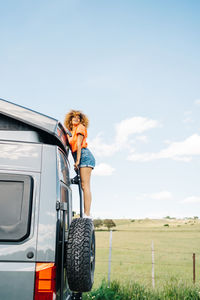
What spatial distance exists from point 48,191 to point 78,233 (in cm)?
54

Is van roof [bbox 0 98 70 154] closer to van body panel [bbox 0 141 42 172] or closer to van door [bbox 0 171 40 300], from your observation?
van body panel [bbox 0 141 42 172]

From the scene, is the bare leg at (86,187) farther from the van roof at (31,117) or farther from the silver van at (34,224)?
the silver van at (34,224)

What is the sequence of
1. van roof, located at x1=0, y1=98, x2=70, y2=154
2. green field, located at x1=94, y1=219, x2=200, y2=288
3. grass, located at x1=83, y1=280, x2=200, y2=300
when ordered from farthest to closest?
green field, located at x1=94, y1=219, x2=200, y2=288, grass, located at x1=83, y1=280, x2=200, y2=300, van roof, located at x1=0, y1=98, x2=70, y2=154

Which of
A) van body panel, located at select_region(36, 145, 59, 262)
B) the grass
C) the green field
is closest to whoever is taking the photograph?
van body panel, located at select_region(36, 145, 59, 262)

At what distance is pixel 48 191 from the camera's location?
10.4 ft

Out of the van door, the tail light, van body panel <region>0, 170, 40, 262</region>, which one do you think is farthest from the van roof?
the tail light

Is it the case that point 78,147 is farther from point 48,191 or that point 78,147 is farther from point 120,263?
point 120,263

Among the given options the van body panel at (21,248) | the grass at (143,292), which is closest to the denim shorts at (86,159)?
the van body panel at (21,248)

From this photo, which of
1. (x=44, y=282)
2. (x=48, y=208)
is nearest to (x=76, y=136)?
(x=48, y=208)

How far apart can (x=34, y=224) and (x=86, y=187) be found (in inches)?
105

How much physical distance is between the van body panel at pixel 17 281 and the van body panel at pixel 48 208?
136 mm

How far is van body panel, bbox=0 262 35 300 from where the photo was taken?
288cm

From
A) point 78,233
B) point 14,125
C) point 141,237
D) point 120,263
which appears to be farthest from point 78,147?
point 141,237

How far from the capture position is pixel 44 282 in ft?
9.59
